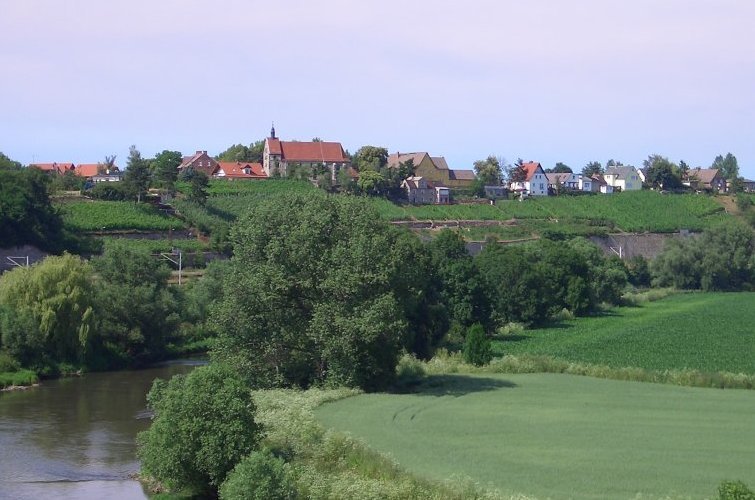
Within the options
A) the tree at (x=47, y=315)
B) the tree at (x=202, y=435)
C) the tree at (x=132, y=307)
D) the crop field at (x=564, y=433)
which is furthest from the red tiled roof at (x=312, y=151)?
the tree at (x=202, y=435)

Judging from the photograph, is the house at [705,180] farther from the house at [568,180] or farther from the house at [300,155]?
the house at [300,155]

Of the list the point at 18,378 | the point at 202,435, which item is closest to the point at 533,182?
the point at 18,378

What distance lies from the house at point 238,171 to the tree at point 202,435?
91.9m

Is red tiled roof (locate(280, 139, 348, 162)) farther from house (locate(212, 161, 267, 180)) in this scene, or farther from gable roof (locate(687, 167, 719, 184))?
gable roof (locate(687, 167, 719, 184))

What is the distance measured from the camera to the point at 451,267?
60.6 metres

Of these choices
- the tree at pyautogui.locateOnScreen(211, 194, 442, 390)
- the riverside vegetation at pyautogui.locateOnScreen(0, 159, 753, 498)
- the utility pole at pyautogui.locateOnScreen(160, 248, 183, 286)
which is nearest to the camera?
the riverside vegetation at pyautogui.locateOnScreen(0, 159, 753, 498)

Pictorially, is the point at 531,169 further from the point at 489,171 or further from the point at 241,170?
the point at 241,170

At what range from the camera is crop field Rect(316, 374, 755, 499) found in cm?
2677

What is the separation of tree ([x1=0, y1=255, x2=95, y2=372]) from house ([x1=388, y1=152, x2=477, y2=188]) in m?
85.1

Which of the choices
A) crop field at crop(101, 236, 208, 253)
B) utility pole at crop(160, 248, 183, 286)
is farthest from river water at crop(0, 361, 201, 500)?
crop field at crop(101, 236, 208, 253)

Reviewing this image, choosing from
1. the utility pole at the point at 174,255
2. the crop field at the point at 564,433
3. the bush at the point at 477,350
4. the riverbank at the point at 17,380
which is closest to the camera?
the crop field at the point at 564,433

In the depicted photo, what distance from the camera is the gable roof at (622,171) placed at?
516ft

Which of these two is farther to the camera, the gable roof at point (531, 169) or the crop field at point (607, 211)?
the gable roof at point (531, 169)

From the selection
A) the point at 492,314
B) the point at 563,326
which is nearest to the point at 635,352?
the point at 492,314
